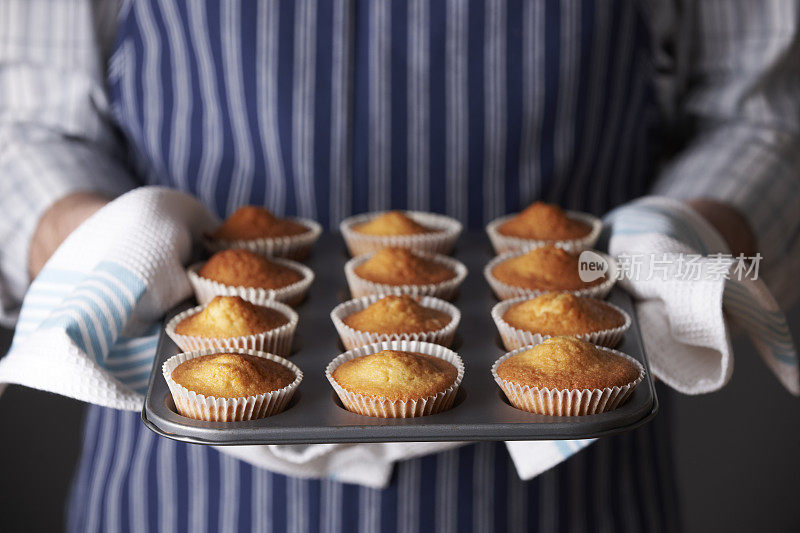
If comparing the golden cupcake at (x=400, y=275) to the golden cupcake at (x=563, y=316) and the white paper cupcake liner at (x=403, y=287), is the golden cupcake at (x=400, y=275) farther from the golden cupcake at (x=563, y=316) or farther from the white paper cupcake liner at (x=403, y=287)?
the golden cupcake at (x=563, y=316)

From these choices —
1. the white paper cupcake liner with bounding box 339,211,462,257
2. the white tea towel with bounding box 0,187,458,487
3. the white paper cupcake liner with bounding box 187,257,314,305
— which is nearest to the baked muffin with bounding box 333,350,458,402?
the white tea towel with bounding box 0,187,458,487

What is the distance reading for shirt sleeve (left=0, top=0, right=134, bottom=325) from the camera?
5.01 ft

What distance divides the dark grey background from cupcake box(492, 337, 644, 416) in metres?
1.65

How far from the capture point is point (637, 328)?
3.76ft

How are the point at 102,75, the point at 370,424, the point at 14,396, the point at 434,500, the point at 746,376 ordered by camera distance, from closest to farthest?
1. the point at 370,424
2. the point at 434,500
3. the point at 102,75
4. the point at 14,396
5. the point at 746,376

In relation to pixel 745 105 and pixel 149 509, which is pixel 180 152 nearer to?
pixel 149 509

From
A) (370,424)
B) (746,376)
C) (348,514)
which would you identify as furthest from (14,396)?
(746,376)

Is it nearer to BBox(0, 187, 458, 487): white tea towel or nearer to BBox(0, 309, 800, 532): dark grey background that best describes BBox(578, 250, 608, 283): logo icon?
BBox(0, 187, 458, 487): white tea towel

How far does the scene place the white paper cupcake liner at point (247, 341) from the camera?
111 centimetres

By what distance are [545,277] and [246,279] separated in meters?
0.43

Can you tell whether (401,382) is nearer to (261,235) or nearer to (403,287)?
(403,287)

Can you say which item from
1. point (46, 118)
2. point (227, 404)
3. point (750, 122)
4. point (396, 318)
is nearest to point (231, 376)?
point (227, 404)

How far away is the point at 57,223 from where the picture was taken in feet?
4.78

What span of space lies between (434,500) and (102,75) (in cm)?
96
